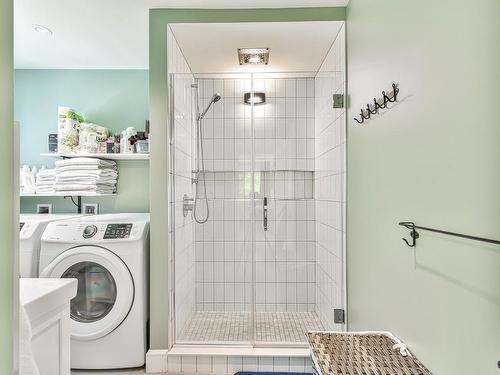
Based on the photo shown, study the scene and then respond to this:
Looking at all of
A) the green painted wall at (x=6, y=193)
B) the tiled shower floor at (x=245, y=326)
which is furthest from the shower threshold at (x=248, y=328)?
the green painted wall at (x=6, y=193)

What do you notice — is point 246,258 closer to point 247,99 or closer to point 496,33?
point 247,99

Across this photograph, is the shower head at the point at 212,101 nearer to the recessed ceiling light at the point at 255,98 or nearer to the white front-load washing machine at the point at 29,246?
the recessed ceiling light at the point at 255,98

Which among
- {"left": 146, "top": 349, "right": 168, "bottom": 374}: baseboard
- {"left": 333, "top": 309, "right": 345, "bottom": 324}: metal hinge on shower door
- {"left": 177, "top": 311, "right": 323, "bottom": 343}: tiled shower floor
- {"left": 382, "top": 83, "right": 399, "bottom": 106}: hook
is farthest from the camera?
{"left": 177, "top": 311, "right": 323, "bottom": 343}: tiled shower floor

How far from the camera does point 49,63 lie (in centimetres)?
307

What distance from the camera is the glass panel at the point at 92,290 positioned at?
7.31 feet

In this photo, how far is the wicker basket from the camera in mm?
1184

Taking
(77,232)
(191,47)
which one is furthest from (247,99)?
(77,232)

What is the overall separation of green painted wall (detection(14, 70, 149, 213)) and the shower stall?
746 millimetres

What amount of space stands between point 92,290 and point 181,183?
3.11 ft

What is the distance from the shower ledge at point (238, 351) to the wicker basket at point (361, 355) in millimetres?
Answer: 776

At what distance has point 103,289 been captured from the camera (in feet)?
7.36

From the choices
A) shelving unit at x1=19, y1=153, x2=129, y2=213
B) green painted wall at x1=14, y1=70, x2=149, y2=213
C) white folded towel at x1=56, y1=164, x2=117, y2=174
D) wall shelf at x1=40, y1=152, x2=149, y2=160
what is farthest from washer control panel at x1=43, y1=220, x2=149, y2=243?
green painted wall at x1=14, y1=70, x2=149, y2=213

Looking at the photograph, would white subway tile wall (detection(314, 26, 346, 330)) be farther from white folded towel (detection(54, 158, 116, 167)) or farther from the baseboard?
white folded towel (detection(54, 158, 116, 167))

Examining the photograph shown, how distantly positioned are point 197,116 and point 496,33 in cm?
220
